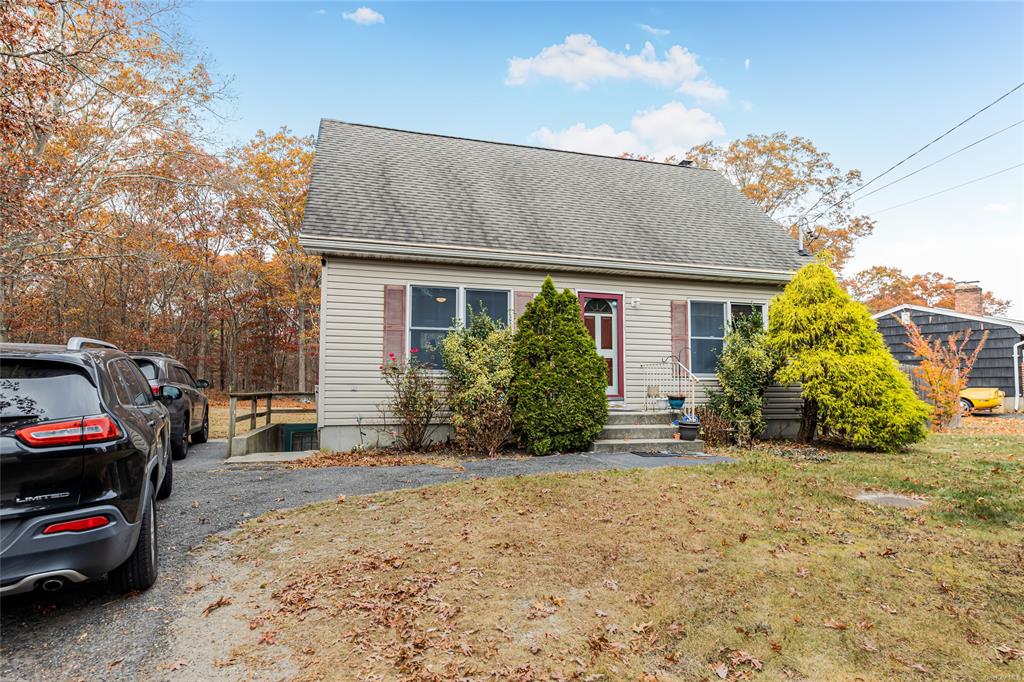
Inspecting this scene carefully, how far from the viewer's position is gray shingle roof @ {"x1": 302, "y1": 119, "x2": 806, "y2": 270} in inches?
366

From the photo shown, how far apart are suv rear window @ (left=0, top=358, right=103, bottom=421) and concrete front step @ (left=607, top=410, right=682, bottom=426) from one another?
24.8ft

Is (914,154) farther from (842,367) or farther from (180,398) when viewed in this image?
(180,398)

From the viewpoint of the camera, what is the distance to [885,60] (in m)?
12.9

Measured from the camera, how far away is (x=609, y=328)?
10070 mm

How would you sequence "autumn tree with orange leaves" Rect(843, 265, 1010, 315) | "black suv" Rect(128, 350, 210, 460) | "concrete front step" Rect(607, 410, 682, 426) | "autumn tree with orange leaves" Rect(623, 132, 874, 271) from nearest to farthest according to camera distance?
"black suv" Rect(128, 350, 210, 460) → "concrete front step" Rect(607, 410, 682, 426) → "autumn tree with orange leaves" Rect(623, 132, 874, 271) → "autumn tree with orange leaves" Rect(843, 265, 1010, 315)

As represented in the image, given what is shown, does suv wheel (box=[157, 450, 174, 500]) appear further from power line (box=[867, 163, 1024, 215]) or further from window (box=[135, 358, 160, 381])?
power line (box=[867, 163, 1024, 215])

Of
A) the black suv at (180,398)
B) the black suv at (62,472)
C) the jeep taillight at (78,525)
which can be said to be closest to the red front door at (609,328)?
the black suv at (180,398)

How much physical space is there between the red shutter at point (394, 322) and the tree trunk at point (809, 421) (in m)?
7.59

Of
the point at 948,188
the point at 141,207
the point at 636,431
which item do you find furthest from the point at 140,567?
the point at 948,188

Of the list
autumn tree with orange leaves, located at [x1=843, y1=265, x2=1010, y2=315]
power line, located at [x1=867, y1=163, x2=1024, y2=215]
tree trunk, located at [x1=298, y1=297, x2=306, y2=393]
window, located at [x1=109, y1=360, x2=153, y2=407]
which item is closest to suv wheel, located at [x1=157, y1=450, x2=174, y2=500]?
window, located at [x1=109, y1=360, x2=153, y2=407]

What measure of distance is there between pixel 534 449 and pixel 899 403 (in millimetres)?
6298

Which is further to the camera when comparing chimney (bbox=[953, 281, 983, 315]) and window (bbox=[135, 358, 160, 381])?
chimney (bbox=[953, 281, 983, 315])

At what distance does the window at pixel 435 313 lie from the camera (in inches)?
349

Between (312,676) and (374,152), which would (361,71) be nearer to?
(374,152)
